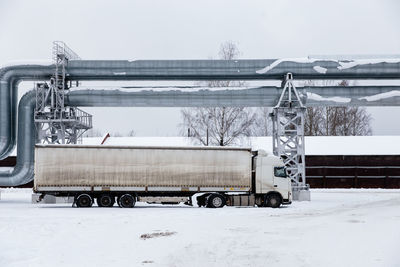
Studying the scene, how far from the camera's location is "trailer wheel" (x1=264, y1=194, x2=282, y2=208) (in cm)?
2353

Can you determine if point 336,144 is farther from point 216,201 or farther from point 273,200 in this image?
point 216,201

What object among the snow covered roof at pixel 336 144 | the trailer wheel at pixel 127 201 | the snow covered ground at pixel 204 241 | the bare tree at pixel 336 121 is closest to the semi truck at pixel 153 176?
the trailer wheel at pixel 127 201

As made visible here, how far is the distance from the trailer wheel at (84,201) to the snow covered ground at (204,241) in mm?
5972

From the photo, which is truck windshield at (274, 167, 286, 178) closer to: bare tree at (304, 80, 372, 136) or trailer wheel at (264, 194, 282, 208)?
trailer wheel at (264, 194, 282, 208)

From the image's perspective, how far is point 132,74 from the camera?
90.7ft

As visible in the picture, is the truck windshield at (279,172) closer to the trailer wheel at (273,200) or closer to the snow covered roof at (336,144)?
the trailer wheel at (273,200)

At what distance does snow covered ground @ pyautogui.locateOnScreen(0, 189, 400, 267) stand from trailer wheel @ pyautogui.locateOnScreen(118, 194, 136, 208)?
19.6 feet

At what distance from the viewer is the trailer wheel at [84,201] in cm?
2323

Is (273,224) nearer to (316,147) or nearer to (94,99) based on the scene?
(94,99)

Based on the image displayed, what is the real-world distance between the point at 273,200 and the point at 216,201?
3.18 meters

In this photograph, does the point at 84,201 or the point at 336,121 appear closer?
the point at 84,201

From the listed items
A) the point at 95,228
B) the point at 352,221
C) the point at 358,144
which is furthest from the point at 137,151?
the point at 358,144

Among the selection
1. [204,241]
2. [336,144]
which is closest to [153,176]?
[204,241]

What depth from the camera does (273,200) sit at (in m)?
23.7
